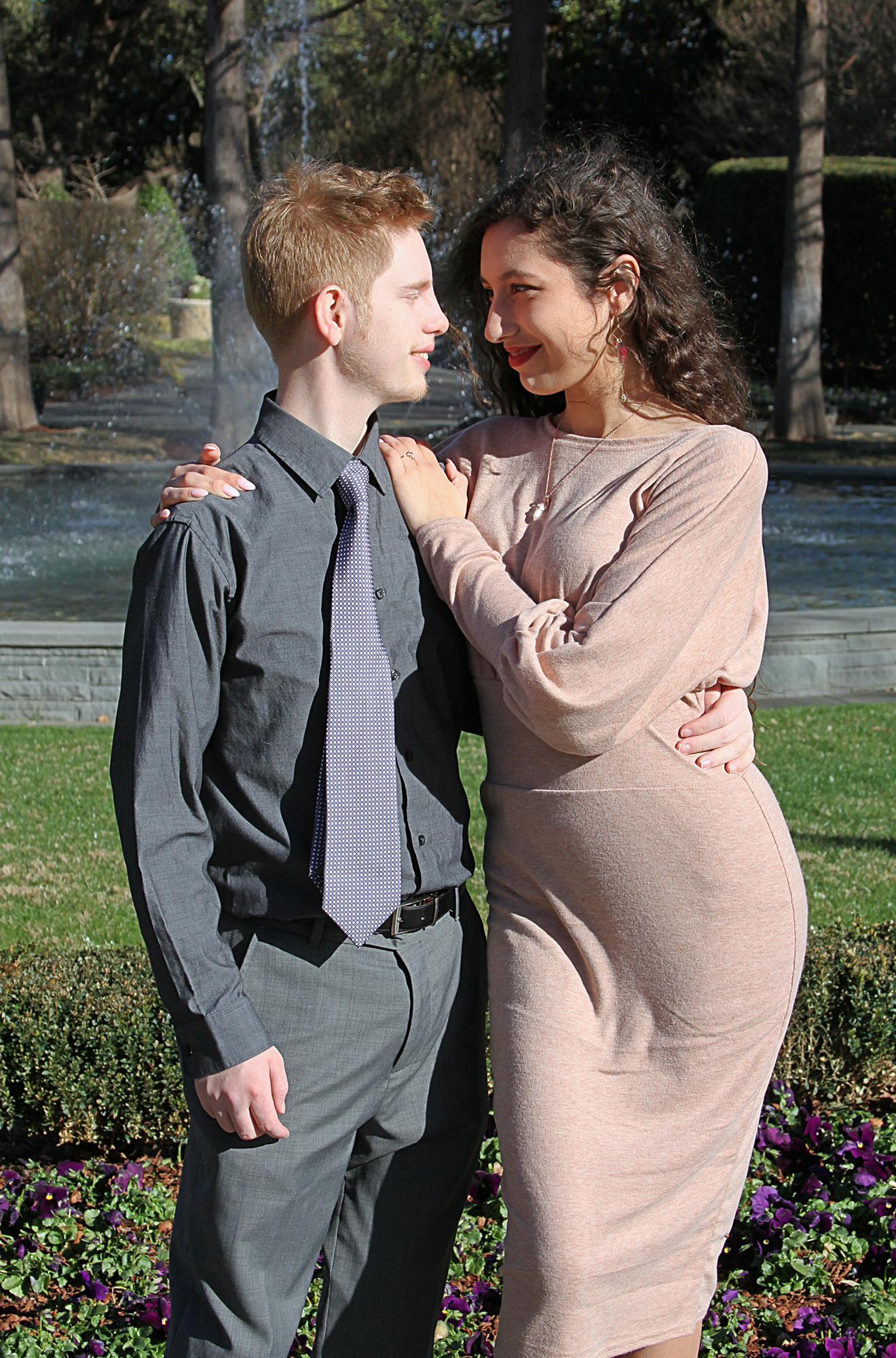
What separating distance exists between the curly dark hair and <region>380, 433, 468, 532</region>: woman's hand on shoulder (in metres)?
0.34

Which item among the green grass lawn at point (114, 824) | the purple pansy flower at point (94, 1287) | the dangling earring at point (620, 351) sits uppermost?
the dangling earring at point (620, 351)

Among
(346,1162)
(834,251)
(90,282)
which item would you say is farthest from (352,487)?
(90,282)

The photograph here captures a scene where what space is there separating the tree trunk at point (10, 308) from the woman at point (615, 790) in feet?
49.1

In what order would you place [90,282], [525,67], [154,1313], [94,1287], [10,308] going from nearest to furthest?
[154,1313], [94,1287], [525,67], [10,308], [90,282]

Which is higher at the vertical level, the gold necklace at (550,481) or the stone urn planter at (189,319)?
the gold necklace at (550,481)

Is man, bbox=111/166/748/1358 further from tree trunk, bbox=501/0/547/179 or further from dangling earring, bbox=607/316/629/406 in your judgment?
tree trunk, bbox=501/0/547/179

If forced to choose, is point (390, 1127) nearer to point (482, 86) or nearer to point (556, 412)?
point (556, 412)

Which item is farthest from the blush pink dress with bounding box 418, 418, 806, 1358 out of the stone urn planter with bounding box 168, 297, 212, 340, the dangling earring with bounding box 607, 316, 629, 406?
the stone urn planter with bounding box 168, 297, 212, 340

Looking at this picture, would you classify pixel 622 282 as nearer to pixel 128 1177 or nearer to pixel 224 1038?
pixel 224 1038

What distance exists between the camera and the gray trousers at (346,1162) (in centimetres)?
181

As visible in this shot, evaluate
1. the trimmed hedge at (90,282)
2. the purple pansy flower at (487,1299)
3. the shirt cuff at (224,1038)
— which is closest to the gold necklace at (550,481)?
the shirt cuff at (224,1038)

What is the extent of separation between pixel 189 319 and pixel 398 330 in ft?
80.6

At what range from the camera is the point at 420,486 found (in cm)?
207

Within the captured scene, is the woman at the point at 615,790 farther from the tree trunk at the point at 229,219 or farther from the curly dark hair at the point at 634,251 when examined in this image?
the tree trunk at the point at 229,219
